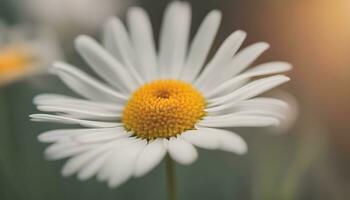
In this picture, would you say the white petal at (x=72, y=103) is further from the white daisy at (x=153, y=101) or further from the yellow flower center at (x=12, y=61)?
the yellow flower center at (x=12, y=61)

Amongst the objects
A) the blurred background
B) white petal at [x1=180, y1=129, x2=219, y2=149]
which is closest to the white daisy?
white petal at [x1=180, y1=129, x2=219, y2=149]

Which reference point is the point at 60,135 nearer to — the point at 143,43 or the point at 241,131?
the point at 143,43

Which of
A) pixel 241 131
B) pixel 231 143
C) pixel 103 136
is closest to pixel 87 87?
pixel 103 136

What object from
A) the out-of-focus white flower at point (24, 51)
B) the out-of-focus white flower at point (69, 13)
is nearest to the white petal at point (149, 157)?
the out-of-focus white flower at point (24, 51)

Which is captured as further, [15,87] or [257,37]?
[257,37]

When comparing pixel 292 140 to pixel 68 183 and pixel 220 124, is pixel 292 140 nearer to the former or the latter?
pixel 68 183

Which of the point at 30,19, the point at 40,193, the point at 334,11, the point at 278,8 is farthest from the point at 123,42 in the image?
the point at 278,8
